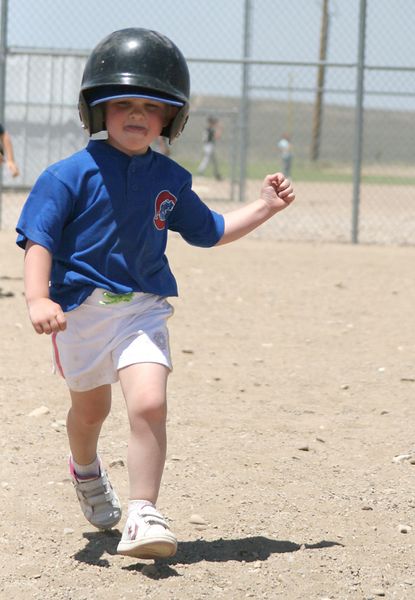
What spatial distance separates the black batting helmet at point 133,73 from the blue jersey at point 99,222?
0.15 m

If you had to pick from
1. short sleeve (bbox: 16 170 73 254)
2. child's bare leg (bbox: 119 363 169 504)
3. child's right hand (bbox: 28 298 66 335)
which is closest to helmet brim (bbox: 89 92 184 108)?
short sleeve (bbox: 16 170 73 254)

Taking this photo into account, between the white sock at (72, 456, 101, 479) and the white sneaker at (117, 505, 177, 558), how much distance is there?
1.48 feet

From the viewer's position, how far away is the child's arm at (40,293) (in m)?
3.17

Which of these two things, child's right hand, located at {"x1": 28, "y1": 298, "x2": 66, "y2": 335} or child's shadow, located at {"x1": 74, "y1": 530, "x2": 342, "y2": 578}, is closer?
child's right hand, located at {"x1": 28, "y1": 298, "x2": 66, "y2": 335}

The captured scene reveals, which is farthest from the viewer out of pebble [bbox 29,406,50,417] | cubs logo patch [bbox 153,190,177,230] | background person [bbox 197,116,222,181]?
background person [bbox 197,116,222,181]

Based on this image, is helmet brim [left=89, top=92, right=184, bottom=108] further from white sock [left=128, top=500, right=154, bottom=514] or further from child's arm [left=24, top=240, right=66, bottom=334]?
white sock [left=128, top=500, right=154, bottom=514]

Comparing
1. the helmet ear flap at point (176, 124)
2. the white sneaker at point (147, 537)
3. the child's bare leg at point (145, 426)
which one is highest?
the helmet ear flap at point (176, 124)

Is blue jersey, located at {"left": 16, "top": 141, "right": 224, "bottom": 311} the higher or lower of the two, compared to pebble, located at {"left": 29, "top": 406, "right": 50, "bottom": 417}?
higher

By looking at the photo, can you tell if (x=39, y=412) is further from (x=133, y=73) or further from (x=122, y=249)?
(x=133, y=73)

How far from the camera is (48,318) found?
3170 mm

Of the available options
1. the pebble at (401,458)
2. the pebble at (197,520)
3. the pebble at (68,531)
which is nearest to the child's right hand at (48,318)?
the pebble at (68,531)

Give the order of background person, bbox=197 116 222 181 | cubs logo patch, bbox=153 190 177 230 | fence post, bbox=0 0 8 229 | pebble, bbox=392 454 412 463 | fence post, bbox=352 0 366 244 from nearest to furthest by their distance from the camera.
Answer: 1. cubs logo patch, bbox=153 190 177 230
2. pebble, bbox=392 454 412 463
3. fence post, bbox=352 0 366 244
4. fence post, bbox=0 0 8 229
5. background person, bbox=197 116 222 181

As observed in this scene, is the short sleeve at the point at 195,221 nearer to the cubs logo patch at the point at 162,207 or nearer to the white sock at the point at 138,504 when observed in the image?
the cubs logo patch at the point at 162,207

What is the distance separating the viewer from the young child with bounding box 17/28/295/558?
328 cm
